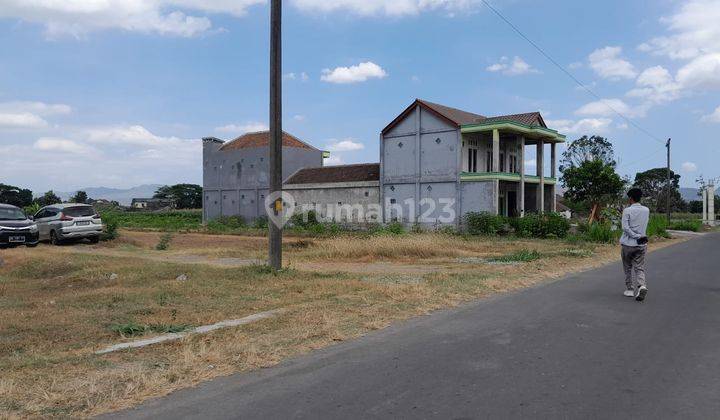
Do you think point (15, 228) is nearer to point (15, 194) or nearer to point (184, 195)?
point (15, 194)

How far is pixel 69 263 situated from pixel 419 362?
11377 millimetres

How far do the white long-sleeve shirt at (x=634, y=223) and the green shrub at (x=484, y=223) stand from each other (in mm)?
21672

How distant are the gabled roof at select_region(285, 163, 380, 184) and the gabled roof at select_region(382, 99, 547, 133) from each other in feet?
13.1

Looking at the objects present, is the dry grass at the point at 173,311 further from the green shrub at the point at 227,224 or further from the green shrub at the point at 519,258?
the green shrub at the point at 227,224

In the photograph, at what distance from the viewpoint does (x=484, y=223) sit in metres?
31.5

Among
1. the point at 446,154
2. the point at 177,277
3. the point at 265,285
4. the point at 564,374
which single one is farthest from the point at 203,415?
the point at 446,154

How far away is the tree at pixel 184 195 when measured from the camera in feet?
330

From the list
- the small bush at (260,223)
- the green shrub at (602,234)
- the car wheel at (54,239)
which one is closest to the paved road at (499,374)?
the green shrub at (602,234)

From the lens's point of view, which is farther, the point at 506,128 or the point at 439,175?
the point at 439,175

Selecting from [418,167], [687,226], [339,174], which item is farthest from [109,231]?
[687,226]

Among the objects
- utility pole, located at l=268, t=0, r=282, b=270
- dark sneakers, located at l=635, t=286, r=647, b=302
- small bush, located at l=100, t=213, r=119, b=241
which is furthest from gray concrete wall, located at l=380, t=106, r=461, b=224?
dark sneakers, located at l=635, t=286, r=647, b=302

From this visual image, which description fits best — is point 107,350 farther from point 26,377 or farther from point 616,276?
point 616,276

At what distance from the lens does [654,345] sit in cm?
639

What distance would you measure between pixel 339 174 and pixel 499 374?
36.0 m
